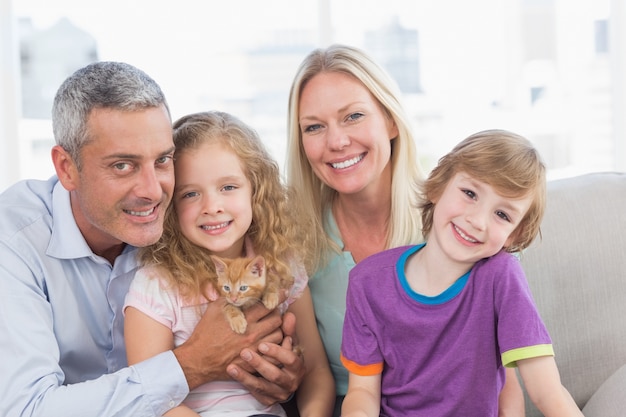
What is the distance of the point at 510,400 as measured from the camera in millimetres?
2023

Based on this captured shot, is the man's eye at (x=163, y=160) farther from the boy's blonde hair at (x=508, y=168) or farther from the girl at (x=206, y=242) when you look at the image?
the boy's blonde hair at (x=508, y=168)

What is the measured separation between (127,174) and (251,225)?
0.40m

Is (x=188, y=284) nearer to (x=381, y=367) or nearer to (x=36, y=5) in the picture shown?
(x=381, y=367)

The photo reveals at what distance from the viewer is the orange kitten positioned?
6.59 ft

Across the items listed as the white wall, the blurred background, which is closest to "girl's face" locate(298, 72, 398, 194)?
the blurred background

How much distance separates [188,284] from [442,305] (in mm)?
675

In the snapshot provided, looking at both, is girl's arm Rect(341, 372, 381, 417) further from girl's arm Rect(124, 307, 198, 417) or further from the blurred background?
the blurred background

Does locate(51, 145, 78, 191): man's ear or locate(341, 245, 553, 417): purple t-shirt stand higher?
locate(51, 145, 78, 191): man's ear

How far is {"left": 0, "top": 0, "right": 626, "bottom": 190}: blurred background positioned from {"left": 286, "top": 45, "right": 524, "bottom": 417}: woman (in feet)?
7.92

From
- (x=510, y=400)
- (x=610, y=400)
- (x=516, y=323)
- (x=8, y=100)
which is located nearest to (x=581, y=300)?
(x=610, y=400)

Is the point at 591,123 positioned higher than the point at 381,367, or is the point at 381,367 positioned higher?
the point at 591,123

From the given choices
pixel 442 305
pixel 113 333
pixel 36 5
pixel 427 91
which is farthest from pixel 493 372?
pixel 36 5

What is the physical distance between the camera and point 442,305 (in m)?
1.89

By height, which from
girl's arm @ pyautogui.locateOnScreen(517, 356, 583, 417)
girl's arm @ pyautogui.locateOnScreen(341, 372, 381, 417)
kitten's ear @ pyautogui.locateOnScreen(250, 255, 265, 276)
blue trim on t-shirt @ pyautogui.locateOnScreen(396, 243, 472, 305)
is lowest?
girl's arm @ pyautogui.locateOnScreen(341, 372, 381, 417)
